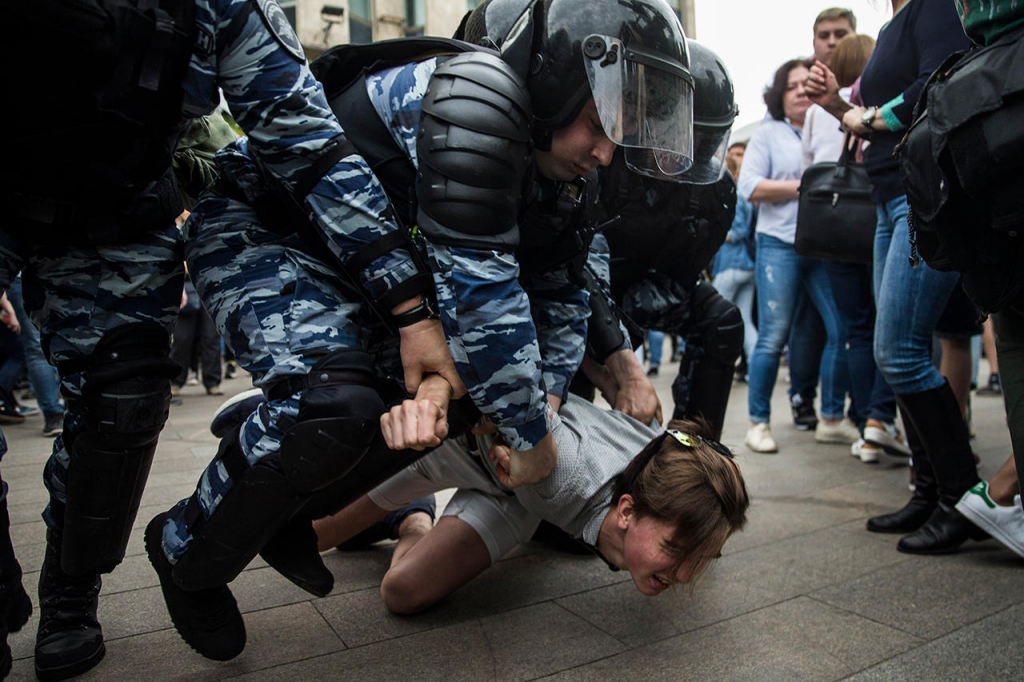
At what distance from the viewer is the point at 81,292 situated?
163cm

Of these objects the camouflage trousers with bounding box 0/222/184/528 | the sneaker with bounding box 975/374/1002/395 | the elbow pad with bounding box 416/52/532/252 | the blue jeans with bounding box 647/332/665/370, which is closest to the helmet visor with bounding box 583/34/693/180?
the elbow pad with bounding box 416/52/532/252

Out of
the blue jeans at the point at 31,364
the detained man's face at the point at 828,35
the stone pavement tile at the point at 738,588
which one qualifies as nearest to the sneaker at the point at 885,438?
the stone pavement tile at the point at 738,588

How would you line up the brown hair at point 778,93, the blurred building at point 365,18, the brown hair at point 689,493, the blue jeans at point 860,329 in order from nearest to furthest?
the brown hair at point 689,493 → the blue jeans at point 860,329 → the brown hair at point 778,93 → the blurred building at point 365,18

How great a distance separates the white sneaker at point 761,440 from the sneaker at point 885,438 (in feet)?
1.37

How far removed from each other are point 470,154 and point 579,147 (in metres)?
0.34

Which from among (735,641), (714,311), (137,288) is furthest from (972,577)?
(137,288)

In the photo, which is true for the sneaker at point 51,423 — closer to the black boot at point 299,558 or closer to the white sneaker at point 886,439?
the black boot at point 299,558

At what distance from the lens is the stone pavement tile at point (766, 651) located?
5.52 feet

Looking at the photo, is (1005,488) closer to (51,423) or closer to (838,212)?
(838,212)

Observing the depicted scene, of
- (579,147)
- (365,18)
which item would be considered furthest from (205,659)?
(365,18)

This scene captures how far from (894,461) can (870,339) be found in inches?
22.0

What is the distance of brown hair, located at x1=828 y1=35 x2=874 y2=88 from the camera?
3348 mm

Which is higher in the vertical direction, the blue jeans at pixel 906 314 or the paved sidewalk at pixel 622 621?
the blue jeans at pixel 906 314

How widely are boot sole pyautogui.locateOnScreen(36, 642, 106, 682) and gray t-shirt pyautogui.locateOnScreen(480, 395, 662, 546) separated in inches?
35.9
